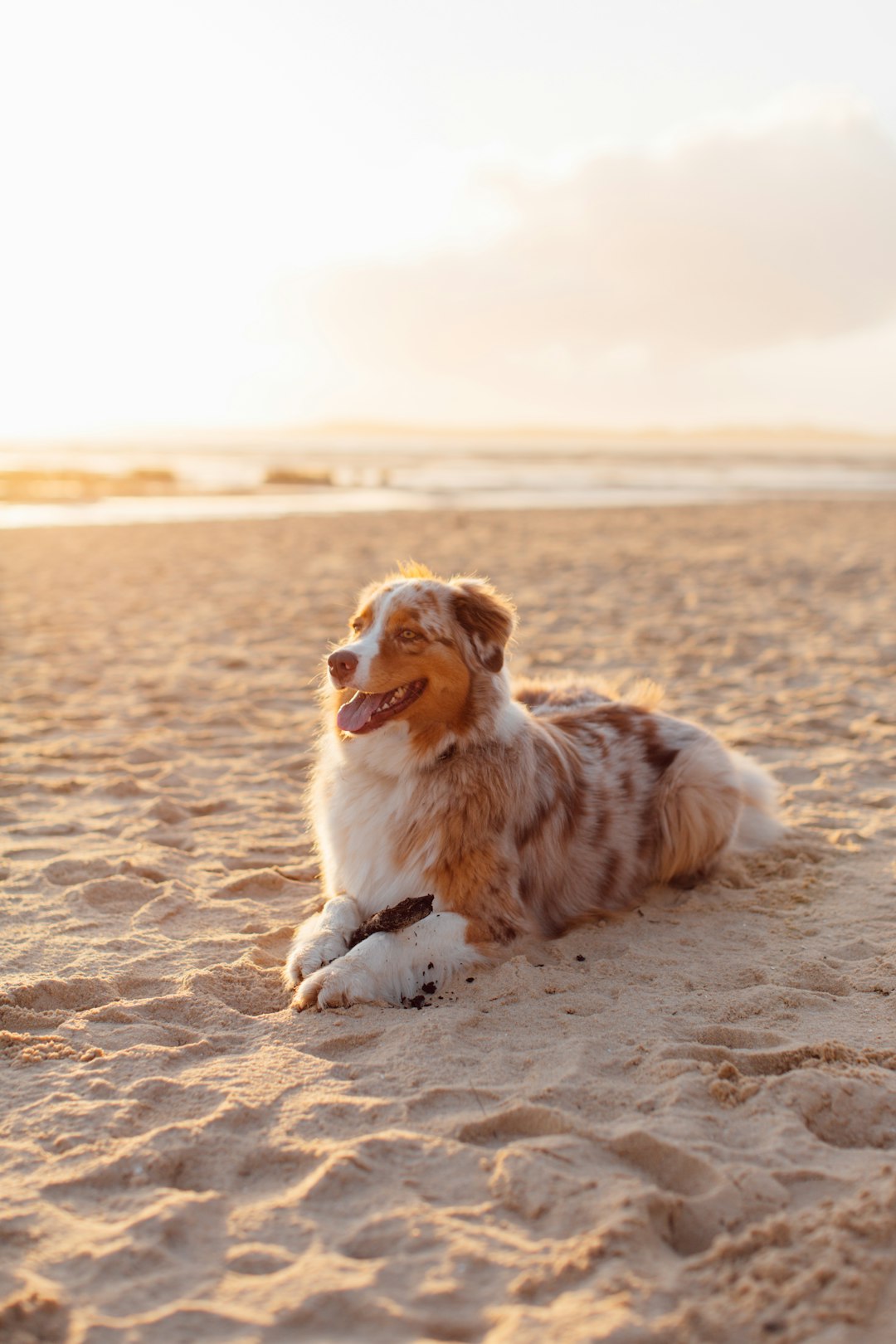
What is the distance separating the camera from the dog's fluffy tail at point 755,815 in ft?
18.4

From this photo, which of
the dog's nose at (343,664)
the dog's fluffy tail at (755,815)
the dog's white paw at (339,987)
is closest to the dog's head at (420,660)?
the dog's nose at (343,664)

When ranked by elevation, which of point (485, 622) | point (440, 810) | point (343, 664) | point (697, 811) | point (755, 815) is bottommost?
point (755, 815)

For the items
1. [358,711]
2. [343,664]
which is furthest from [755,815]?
[343,664]

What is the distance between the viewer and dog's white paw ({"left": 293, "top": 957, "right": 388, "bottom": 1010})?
13.1 ft

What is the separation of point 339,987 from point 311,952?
28cm

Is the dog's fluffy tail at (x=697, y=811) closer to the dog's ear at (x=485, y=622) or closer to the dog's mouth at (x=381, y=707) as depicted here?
the dog's ear at (x=485, y=622)

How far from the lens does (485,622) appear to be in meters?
4.57

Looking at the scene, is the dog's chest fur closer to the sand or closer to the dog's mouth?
the dog's mouth

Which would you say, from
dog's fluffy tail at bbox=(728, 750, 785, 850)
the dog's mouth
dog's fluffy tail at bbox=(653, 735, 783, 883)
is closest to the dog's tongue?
the dog's mouth

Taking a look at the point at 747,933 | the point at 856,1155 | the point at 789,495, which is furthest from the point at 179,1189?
the point at 789,495

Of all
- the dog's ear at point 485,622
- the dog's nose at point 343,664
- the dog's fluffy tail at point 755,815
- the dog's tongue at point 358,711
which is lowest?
the dog's fluffy tail at point 755,815

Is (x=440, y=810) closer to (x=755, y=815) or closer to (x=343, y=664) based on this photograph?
(x=343, y=664)

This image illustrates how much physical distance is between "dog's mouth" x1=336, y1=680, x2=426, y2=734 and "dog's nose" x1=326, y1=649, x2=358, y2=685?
0.14m

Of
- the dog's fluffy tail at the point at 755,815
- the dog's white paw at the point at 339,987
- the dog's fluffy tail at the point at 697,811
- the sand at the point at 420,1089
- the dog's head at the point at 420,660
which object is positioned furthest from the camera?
the dog's fluffy tail at the point at 755,815
